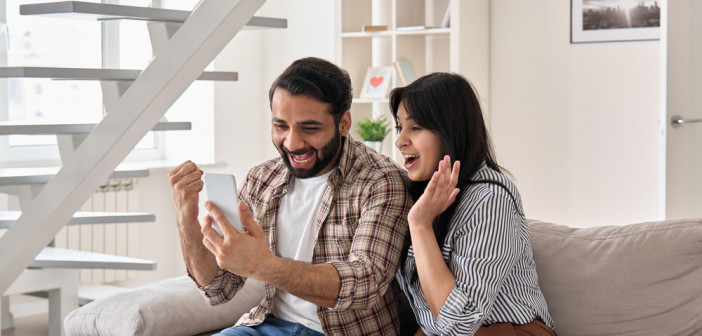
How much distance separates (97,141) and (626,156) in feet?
9.25

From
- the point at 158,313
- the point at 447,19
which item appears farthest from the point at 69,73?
the point at 447,19

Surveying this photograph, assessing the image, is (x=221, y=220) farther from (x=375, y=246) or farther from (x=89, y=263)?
(x=89, y=263)

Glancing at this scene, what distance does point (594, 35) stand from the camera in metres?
4.52

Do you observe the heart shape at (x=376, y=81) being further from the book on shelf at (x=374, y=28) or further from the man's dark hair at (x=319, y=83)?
the man's dark hair at (x=319, y=83)

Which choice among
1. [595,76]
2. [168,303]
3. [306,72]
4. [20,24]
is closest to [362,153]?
[306,72]

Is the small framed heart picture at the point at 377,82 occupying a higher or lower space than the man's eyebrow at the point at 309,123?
higher

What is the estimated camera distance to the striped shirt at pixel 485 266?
1.80 metres

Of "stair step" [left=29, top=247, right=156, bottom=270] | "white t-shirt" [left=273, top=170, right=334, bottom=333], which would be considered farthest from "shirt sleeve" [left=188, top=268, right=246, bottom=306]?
"stair step" [left=29, top=247, right=156, bottom=270]

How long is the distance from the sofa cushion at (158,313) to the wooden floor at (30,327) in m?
1.94

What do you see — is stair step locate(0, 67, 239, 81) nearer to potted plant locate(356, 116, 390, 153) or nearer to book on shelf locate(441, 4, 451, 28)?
potted plant locate(356, 116, 390, 153)

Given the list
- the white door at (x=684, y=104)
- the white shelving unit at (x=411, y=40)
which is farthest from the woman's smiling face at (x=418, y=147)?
the white shelving unit at (x=411, y=40)

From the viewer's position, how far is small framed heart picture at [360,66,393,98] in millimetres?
4809

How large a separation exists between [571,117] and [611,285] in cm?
265

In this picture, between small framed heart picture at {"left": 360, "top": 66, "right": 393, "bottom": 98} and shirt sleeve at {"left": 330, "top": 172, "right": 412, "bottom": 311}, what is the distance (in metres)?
2.76
